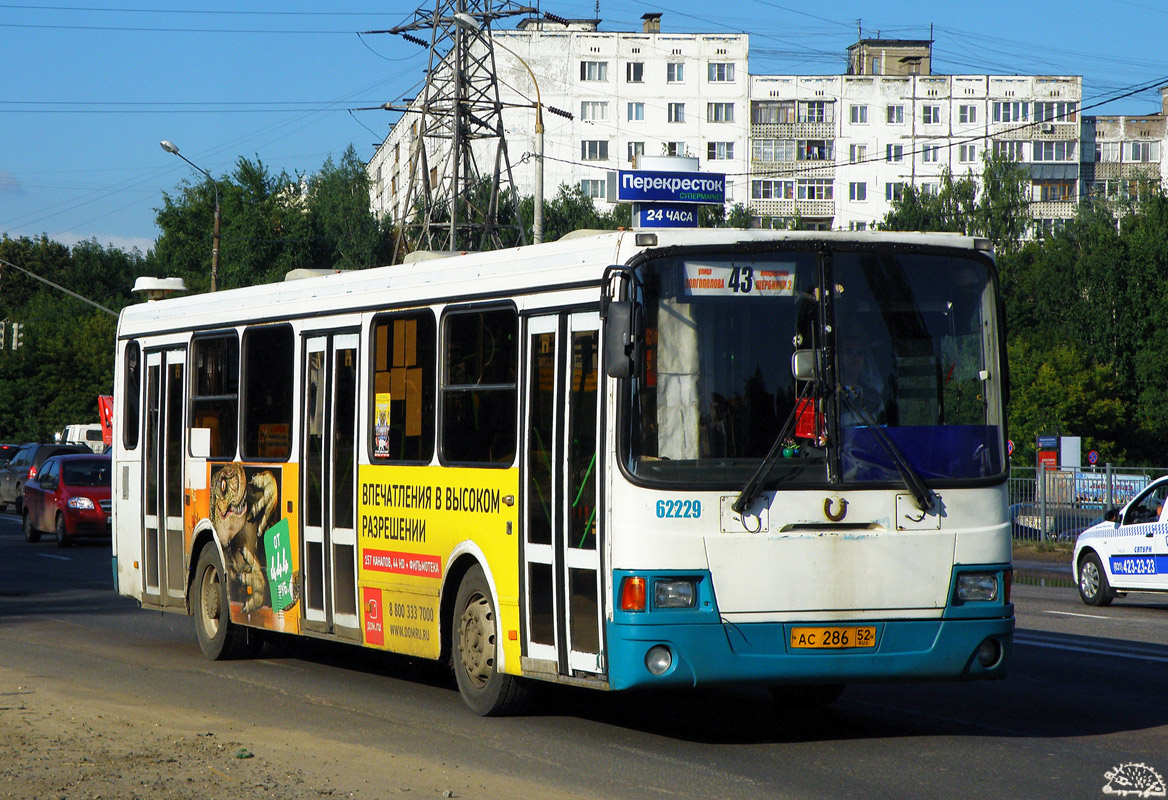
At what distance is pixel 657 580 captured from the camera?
26.1 feet

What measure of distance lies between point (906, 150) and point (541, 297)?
9483 centimetres

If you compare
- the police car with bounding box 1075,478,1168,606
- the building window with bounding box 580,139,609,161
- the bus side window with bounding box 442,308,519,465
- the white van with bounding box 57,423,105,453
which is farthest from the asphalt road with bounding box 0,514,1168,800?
the building window with bounding box 580,139,609,161

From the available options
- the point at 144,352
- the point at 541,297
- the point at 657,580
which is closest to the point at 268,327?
the point at 144,352

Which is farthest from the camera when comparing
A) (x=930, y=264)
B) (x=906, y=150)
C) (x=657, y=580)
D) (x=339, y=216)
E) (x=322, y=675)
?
(x=906, y=150)

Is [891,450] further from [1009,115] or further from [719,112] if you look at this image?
[1009,115]

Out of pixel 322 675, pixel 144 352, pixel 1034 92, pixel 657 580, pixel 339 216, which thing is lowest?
pixel 322 675

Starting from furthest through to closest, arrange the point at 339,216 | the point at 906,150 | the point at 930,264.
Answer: the point at 906,150
the point at 339,216
the point at 930,264

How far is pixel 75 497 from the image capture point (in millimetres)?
29234

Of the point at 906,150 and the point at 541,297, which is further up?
the point at 906,150

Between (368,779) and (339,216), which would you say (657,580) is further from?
(339,216)

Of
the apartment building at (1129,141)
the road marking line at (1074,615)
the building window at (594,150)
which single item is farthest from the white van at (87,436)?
the apartment building at (1129,141)

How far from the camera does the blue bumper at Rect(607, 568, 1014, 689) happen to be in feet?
26.0

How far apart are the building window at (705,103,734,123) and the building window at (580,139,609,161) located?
6.77m

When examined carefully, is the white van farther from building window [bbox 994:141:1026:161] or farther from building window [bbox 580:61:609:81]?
building window [bbox 994:141:1026:161]
